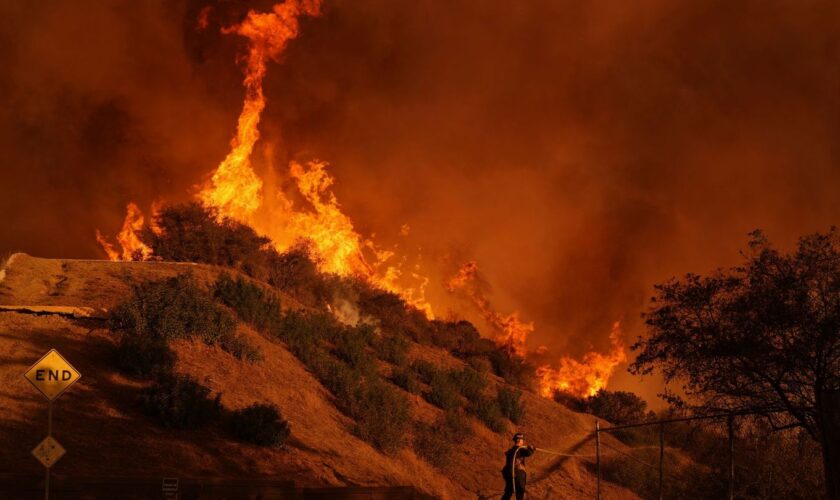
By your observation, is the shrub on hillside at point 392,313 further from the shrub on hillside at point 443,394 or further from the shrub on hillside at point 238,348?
the shrub on hillside at point 238,348

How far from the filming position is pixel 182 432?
17.9 meters

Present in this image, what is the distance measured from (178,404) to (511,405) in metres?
15.9

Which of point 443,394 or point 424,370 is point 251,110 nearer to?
point 424,370

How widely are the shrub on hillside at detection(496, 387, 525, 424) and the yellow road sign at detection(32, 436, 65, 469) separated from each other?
2015 cm

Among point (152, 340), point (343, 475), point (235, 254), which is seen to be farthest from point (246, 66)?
point (343, 475)

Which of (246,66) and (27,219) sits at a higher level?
(246,66)

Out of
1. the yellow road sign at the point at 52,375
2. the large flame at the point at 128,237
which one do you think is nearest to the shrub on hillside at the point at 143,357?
the yellow road sign at the point at 52,375

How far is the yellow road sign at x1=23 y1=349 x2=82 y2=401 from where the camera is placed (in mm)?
13367

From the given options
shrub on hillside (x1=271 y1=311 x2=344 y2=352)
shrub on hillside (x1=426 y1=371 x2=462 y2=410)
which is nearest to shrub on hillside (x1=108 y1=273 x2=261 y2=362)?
shrub on hillside (x1=271 y1=311 x2=344 y2=352)

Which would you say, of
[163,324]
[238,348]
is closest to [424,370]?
[238,348]

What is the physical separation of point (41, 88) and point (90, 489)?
45365mm

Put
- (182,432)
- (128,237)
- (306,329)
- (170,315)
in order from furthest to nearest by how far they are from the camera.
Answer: (128,237) → (306,329) → (170,315) → (182,432)

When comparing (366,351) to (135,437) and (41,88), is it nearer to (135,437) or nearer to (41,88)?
(135,437)

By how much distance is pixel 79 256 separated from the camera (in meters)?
48.7
